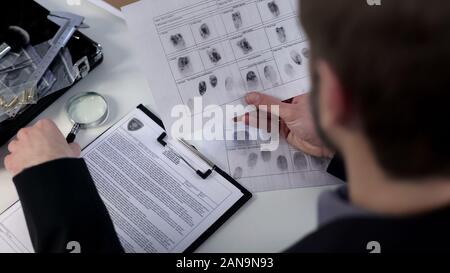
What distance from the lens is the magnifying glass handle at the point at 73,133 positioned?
779mm

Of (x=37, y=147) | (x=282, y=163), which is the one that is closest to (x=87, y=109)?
(x=37, y=147)

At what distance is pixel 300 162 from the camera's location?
0.79 m

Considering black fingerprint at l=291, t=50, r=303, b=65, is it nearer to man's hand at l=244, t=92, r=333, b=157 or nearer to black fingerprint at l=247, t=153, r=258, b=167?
man's hand at l=244, t=92, r=333, b=157

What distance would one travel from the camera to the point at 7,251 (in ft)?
2.32

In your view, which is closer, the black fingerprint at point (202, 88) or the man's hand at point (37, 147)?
the man's hand at point (37, 147)

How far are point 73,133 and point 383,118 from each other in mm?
562

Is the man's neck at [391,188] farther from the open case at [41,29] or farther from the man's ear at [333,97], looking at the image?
the open case at [41,29]

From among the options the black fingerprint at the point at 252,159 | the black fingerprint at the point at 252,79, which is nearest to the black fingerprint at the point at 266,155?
the black fingerprint at the point at 252,159

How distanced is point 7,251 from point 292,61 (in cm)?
57

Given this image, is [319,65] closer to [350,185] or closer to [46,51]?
[350,185]

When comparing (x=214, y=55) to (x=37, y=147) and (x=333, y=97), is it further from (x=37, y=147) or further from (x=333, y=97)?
(x=333, y=97)

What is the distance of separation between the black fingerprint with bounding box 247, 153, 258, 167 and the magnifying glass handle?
299 millimetres

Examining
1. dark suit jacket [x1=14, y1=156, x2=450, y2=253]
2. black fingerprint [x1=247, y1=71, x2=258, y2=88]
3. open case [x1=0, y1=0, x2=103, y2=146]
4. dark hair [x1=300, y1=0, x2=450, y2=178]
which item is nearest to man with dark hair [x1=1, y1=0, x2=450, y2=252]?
dark hair [x1=300, y1=0, x2=450, y2=178]

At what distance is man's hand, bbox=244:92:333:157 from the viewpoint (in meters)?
0.79
